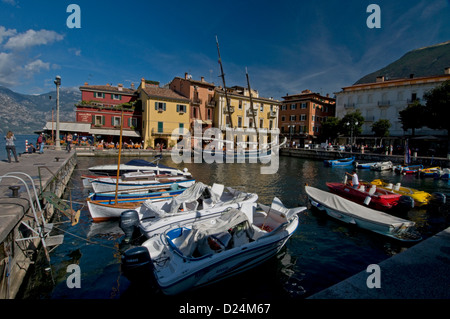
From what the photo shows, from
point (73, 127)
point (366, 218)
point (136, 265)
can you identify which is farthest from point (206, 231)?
point (73, 127)

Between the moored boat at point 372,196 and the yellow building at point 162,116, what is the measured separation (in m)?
35.7

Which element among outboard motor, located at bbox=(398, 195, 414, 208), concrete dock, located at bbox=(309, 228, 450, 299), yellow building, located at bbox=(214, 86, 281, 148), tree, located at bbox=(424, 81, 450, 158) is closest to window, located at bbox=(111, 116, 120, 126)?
yellow building, located at bbox=(214, 86, 281, 148)

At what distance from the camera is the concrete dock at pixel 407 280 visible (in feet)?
12.9

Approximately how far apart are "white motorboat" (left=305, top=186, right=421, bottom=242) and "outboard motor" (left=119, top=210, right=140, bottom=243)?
9.21 m

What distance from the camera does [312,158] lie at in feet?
151

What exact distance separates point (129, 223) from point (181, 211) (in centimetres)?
200

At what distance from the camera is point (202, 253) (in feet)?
22.2

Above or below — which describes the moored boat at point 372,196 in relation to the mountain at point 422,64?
below

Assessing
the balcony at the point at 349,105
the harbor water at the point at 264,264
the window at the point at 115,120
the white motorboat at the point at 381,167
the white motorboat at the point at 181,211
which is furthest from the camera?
the balcony at the point at 349,105

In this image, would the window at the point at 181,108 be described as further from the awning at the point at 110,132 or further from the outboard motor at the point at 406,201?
the outboard motor at the point at 406,201

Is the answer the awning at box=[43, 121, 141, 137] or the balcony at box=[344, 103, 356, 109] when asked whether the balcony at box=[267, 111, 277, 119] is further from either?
the awning at box=[43, 121, 141, 137]

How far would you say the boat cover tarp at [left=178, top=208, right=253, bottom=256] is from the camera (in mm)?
6743

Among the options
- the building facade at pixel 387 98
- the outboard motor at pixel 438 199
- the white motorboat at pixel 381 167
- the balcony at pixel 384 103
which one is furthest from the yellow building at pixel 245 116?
the outboard motor at pixel 438 199
